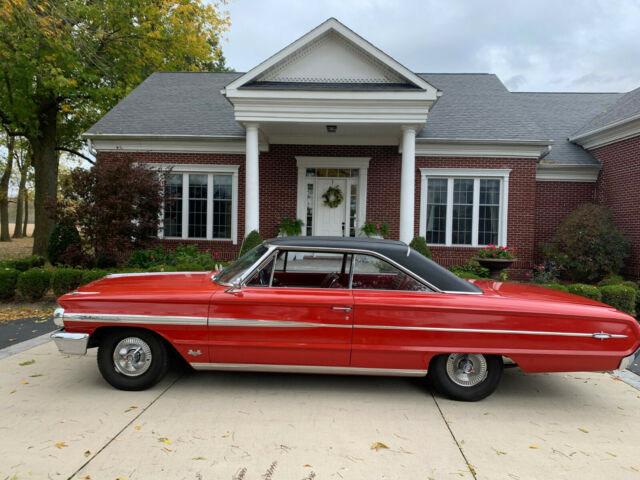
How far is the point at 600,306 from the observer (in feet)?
12.4

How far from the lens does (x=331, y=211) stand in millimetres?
12391

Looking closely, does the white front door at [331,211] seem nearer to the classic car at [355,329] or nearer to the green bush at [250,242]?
the green bush at [250,242]

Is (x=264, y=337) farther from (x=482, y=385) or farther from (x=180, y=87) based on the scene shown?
(x=180, y=87)

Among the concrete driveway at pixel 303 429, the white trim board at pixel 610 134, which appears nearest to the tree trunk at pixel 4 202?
the concrete driveway at pixel 303 429

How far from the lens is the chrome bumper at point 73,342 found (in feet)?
12.1

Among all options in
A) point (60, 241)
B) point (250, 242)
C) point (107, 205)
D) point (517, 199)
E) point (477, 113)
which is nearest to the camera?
point (107, 205)

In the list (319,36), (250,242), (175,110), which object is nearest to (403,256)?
(250,242)

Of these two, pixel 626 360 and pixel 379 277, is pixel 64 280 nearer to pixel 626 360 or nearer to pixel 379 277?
pixel 379 277

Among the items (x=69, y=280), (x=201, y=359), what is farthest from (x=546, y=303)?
(x=69, y=280)

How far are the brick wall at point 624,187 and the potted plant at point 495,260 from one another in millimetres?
3059

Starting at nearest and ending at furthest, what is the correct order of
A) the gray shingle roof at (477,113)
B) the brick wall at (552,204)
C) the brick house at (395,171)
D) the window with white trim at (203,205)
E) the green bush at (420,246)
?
the green bush at (420,246), the brick house at (395,171), the gray shingle roof at (477,113), the brick wall at (552,204), the window with white trim at (203,205)

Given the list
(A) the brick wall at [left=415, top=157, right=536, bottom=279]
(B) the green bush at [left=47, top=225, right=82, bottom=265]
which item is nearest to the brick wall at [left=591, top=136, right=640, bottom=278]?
(A) the brick wall at [left=415, top=157, right=536, bottom=279]

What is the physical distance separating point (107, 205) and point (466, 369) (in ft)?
26.4

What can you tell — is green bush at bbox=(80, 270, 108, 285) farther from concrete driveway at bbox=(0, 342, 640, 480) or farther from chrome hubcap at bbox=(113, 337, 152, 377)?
chrome hubcap at bbox=(113, 337, 152, 377)
